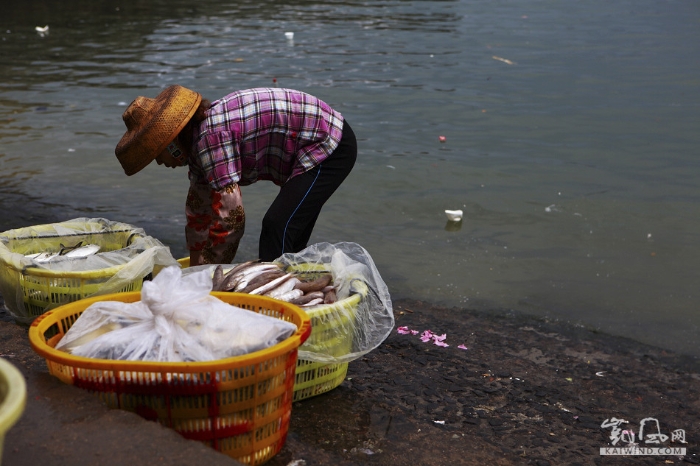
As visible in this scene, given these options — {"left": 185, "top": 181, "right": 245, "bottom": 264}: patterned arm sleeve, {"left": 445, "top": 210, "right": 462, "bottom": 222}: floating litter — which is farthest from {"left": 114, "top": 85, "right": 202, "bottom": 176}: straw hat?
{"left": 445, "top": 210, "right": 462, "bottom": 222}: floating litter

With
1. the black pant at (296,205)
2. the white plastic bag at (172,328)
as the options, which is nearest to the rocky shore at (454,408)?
the white plastic bag at (172,328)

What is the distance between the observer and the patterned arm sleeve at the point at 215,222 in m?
4.16

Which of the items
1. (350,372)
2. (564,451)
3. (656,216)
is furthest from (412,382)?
(656,216)

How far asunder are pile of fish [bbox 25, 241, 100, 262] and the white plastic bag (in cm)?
145

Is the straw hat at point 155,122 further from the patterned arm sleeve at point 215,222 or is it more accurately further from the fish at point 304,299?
the fish at point 304,299

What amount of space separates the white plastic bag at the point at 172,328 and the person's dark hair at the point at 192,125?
4.52 ft

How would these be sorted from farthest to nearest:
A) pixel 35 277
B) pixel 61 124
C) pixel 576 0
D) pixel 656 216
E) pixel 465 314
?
pixel 576 0 → pixel 61 124 → pixel 656 216 → pixel 465 314 → pixel 35 277

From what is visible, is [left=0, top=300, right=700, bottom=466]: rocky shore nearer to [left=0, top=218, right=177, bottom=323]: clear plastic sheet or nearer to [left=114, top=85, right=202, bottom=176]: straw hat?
[left=0, top=218, right=177, bottom=323]: clear plastic sheet

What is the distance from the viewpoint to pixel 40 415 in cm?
257

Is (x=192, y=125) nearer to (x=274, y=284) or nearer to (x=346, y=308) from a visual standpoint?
(x=274, y=284)

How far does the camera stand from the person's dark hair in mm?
4070

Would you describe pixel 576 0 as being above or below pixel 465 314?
above

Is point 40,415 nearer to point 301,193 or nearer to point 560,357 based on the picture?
point 301,193

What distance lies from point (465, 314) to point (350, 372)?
1.49m
